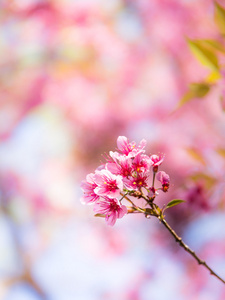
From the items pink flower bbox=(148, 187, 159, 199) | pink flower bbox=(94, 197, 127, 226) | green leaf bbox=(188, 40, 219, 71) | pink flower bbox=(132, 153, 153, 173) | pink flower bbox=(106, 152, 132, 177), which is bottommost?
pink flower bbox=(148, 187, 159, 199)

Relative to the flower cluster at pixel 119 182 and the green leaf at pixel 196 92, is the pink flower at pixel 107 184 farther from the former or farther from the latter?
the green leaf at pixel 196 92

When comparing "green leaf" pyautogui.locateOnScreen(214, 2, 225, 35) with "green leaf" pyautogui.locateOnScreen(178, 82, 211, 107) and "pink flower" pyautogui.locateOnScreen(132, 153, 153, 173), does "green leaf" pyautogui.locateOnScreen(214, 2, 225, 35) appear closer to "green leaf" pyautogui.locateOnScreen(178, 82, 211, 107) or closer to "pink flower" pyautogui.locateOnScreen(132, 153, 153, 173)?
"green leaf" pyautogui.locateOnScreen(178, 82, 211, 107)

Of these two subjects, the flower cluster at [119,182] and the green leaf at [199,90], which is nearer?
the flower cluster at [119,182]

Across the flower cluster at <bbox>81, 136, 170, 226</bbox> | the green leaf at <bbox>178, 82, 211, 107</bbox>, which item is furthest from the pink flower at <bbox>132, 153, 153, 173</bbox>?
the green leaf at <bbox>178, 82, 211, 107</bbox>

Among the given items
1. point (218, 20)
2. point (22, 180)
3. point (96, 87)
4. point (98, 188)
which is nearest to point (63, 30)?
point (96, 87)

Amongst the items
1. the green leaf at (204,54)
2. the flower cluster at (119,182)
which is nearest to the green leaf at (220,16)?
the green leaf at (204,54)
